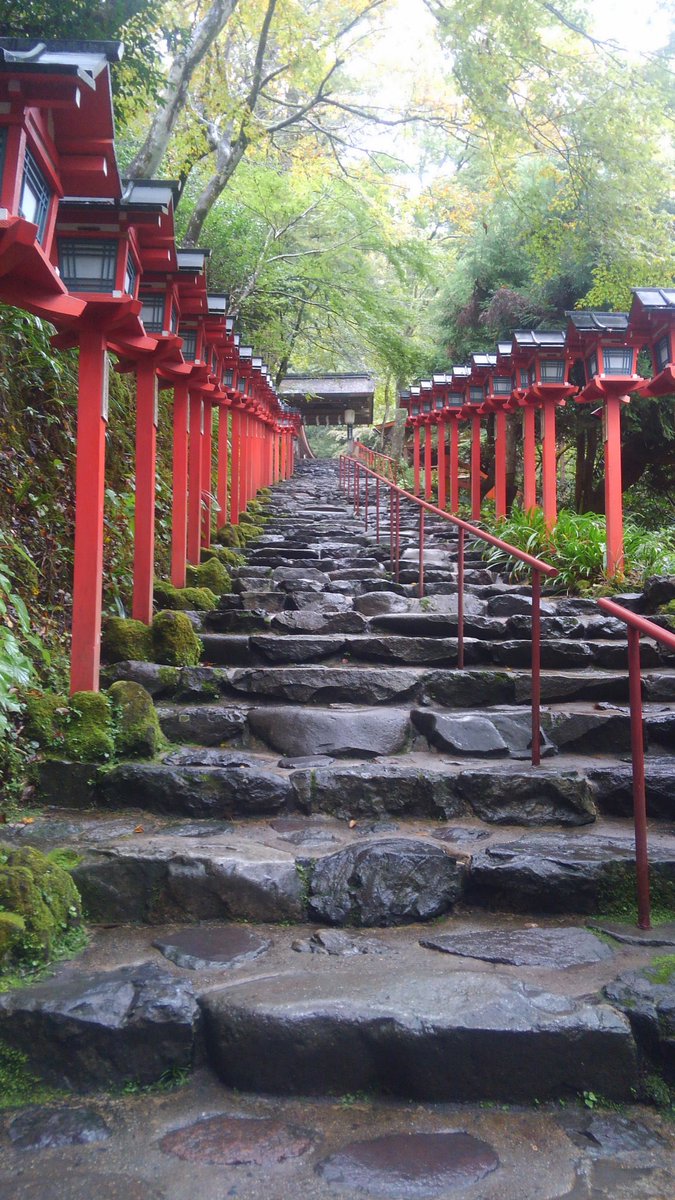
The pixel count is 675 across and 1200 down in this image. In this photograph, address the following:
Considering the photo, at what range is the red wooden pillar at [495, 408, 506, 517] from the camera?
33.3ft

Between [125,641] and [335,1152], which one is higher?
[125,641]

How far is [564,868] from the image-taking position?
2.96 meters

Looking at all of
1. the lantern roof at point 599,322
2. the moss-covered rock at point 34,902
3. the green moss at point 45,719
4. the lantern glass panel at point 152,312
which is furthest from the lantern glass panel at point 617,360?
the moss-covered rock at point 34,902

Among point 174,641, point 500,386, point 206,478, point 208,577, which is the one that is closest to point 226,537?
point 206,478

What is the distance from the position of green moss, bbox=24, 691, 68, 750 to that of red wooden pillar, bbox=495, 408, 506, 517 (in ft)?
23.6

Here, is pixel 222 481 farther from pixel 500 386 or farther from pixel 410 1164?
pixel 410 1164

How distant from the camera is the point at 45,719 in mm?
3623

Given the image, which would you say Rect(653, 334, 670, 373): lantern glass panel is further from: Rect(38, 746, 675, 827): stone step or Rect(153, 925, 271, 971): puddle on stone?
Rect(153, 925, 271, 971): puddle on stone

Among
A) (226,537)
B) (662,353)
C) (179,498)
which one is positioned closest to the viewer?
(179,498)

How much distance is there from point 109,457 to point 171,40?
13.5 feet

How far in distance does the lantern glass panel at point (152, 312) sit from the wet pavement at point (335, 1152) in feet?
13.7

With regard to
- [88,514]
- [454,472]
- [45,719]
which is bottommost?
[45,719]

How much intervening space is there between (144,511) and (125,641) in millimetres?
788

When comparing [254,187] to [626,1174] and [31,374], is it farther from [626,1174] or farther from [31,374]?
[626,1174]
